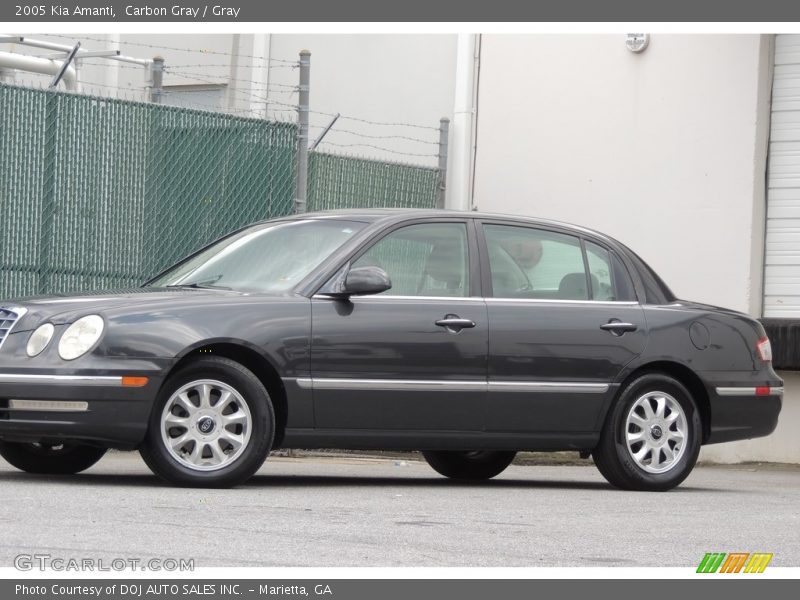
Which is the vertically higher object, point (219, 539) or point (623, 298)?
point (623, 298)

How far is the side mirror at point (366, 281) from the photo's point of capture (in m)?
9.09

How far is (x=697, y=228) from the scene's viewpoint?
607 inches

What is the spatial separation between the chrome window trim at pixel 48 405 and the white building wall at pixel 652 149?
7.88m

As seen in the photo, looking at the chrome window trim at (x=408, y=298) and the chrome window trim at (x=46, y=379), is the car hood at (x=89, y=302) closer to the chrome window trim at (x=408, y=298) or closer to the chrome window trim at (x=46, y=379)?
the chrome window trim at (x=46, y=379)

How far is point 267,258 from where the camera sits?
968cm

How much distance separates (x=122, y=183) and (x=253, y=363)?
14.5 feet

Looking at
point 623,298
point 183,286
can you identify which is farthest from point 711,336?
point 183,286

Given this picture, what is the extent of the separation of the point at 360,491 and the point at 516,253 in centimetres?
179

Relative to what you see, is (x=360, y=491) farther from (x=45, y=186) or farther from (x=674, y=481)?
(x=45, y=186)

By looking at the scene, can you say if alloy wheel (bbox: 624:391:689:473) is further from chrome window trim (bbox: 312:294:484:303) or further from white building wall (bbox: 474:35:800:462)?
white building wall (bbox: 474:35:800:462)

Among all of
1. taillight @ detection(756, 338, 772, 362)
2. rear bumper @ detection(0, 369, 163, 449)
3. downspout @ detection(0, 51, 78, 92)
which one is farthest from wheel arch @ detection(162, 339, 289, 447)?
downspout @ detection(0, 51, 78, 92)

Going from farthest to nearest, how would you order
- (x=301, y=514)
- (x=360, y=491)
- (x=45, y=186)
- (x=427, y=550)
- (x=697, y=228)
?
(x=697, y=228)
(x=45, y=186)
(x=360, y=491)
(x=301, y=514)
(x=427, y=550)

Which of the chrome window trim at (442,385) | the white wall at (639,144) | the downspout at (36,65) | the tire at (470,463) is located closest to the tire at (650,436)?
the chrome window trim at (442,385)

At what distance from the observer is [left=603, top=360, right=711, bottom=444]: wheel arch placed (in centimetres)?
1013
